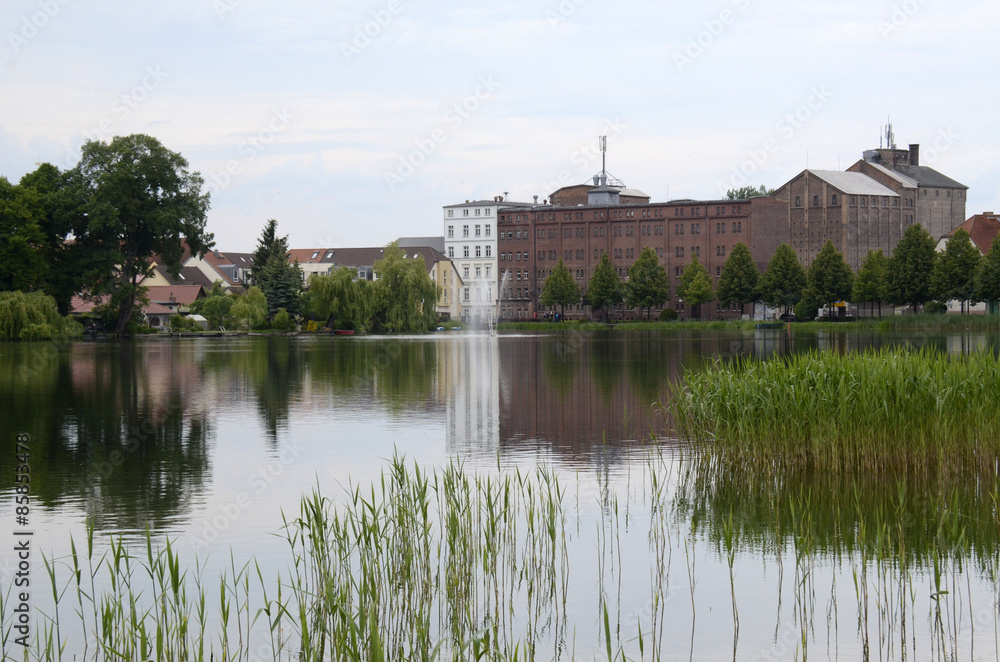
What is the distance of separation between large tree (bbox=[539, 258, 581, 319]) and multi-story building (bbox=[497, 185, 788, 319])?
16.1 feet

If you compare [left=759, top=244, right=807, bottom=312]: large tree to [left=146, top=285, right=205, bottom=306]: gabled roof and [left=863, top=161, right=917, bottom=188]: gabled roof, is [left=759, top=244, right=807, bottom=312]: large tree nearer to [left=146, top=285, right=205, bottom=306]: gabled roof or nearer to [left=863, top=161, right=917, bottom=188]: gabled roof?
[left=863, top=161, right=917, bottom=188]: gabled roof

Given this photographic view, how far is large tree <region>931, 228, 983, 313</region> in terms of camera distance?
78.6 metres

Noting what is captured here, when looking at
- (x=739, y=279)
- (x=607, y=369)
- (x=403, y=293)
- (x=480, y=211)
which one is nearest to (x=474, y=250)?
(x=480, y=211)

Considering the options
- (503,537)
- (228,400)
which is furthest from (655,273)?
(503,537)

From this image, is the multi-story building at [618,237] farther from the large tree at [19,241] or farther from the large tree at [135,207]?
the large tree at [19,241]

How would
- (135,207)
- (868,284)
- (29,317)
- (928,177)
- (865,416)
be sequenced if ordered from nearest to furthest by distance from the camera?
(865,416) < (29,317) < (135,207) < (868,284) < (928,177)

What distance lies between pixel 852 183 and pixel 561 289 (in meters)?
33.0

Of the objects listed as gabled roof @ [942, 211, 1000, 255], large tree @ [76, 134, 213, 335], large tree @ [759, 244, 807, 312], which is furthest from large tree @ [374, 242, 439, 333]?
gabled roof @ [942, 211, 1000, 255]

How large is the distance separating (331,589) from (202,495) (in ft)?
22.2

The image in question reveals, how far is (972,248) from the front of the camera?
261 ft

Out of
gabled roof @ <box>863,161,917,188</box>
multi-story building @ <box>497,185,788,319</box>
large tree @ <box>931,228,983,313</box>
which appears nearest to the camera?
large tree @ <box>931,228,983,313</box>

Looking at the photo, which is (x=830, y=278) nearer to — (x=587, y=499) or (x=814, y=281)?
(x=814, y=281)

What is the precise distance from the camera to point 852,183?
11319 centimetres

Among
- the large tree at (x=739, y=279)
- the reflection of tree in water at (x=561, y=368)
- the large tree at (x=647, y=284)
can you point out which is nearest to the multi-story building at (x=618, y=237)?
the large tree at (x=647, y=284)
